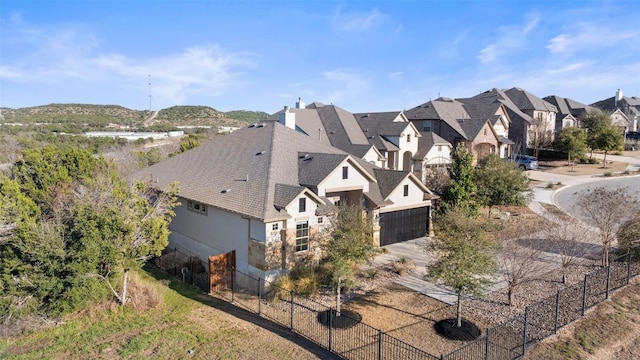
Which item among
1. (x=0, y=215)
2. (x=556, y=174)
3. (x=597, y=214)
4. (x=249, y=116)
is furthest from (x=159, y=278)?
(x=249, y=116)

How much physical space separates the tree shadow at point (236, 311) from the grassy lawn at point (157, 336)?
86 mm

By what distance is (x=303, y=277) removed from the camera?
1905 cm

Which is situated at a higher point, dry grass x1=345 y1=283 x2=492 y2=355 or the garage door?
the garage door

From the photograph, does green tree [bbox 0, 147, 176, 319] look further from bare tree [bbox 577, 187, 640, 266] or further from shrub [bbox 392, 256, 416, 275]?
bare tree [bbox 577, 187, 640, 266]

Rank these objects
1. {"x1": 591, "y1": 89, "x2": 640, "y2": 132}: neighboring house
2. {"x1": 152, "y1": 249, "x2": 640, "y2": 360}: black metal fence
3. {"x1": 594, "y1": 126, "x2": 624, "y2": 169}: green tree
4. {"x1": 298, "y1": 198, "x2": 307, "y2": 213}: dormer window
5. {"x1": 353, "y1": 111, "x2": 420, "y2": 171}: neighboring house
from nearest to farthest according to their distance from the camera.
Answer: {"x1": 152, "y1": 249, "x2": 640, "y2": 360}: black metal fence, {"x1": 298, "y1": 198, "x2": 307, "y2": 213}: dormer window, {"x1": 353, "y1": 111, "x2": 420, "y2": 171}: neighboring house, {"x1": 594, "y1": 126, "x2": 624, "y2": 169}: green tree, {"x1": 591, "y1": 89, "x2": 640, "y2": 132}: neighboring house

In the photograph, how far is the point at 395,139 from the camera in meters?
41.3

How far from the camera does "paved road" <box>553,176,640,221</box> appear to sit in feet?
118

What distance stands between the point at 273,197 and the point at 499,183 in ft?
60.9

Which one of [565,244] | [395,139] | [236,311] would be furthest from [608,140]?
[236,311]

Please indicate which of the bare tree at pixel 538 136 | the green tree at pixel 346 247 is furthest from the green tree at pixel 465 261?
the bare tree at pixel 538 136

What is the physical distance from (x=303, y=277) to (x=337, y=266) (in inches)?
137

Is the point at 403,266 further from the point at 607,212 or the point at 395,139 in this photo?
the point at 395,139

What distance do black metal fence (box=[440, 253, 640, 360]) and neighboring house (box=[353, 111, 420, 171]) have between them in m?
22.4

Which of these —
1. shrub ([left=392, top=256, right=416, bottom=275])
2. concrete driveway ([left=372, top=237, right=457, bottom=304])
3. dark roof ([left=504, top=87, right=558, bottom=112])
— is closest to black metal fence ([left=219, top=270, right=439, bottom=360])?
concrete driveway ([left=372, top=237, right=457, bottom=304])
